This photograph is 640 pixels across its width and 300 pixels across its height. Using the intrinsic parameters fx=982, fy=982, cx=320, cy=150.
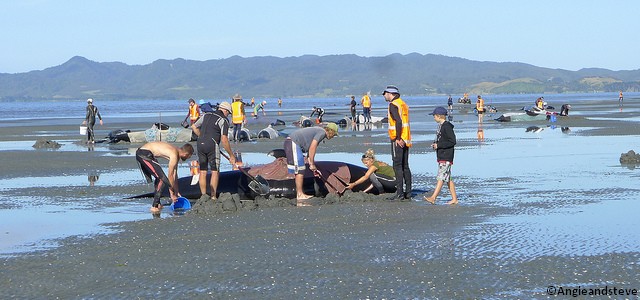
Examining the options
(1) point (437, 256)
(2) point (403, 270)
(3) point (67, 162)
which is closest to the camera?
(2) point (403, 270)

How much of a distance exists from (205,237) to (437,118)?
4806 millimetres

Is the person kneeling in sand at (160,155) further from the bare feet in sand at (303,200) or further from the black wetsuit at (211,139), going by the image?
the bare feet in sand at (303,200)

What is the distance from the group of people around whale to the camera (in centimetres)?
1448

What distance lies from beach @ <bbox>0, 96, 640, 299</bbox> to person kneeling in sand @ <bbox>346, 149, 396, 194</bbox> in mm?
563

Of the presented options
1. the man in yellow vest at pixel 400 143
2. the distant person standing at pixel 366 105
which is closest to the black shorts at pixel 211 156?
the man in yellow vest at pixel 400 143

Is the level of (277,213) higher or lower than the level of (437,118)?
lower

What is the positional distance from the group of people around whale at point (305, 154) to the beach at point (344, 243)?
0.48m

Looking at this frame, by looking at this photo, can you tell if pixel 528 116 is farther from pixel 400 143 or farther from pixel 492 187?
pixel 400 143

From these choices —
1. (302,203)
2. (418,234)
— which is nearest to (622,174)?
(302,203)

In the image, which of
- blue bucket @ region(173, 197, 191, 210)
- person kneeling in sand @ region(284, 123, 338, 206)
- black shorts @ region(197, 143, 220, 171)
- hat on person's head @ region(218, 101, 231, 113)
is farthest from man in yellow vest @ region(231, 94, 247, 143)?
blue bucket @ region(173, 197, 191, 210)

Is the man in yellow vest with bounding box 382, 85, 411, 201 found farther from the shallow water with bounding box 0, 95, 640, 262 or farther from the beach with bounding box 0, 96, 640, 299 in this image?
the shallow water with bounding box 0, 95, 640, 262

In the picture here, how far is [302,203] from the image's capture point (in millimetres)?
14922

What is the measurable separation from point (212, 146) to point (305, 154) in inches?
61.7

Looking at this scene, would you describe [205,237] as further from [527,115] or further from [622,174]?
[527,115]
